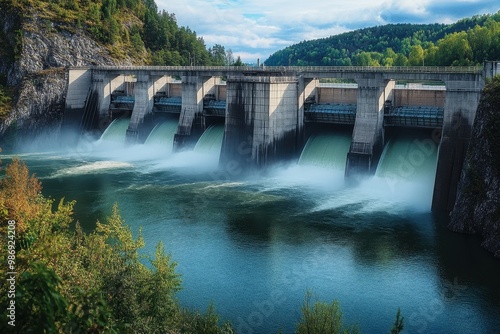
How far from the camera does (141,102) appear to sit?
183ft

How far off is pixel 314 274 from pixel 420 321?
5.37 m

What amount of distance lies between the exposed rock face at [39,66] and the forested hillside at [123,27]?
32.5 inches

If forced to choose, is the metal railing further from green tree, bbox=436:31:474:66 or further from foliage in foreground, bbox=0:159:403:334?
green tree, bbox=436:31:474:66

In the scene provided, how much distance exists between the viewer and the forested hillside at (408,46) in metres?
66.1

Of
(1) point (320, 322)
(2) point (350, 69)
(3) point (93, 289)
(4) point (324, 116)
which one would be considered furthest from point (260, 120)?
(3) point (93, 289)

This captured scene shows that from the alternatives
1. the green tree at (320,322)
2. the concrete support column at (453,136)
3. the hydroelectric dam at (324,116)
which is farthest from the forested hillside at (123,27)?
the green tree at (320,322)

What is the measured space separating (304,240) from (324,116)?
56.6ft

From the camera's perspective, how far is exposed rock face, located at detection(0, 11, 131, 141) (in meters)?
60.8

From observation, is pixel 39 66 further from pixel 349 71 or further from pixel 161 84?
pixel 349 71

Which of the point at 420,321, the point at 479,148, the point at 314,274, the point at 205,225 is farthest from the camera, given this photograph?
the point at 205,225

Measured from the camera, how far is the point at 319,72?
42344mm

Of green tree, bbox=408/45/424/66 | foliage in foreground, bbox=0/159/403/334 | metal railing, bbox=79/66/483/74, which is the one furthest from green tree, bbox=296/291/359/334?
green tree, bbox=408/45/424/66

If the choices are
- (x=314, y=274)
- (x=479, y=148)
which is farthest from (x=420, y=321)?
(x=479, y=148)

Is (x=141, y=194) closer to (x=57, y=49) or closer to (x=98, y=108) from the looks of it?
(x=98, y=108)
